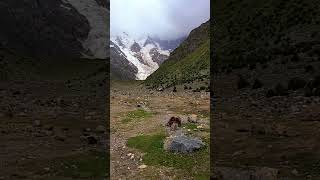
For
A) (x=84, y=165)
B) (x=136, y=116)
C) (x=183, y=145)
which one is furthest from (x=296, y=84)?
(x=84, y=165)

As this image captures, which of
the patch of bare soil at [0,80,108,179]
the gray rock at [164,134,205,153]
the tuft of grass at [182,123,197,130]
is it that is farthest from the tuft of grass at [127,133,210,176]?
the tuft of grass at [182,123,197,130]

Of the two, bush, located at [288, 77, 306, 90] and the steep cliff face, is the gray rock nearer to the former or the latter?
bush, located at [288, 77, 306, 90]

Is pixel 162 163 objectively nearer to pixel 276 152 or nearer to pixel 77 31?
pixel 276 152

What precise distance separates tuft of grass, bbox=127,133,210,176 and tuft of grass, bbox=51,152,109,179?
1.75m

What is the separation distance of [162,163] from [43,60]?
12701 centimetres

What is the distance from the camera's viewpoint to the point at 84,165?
2169 cm

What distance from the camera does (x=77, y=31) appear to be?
614ft

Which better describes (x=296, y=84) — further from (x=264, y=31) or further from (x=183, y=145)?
(x=264, y=31)

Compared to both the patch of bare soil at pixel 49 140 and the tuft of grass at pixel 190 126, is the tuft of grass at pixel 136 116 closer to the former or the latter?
the patch of bare soil at pixel 49 140

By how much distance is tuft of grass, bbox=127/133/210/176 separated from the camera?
20.4 m

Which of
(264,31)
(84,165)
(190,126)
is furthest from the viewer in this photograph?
(264,31)

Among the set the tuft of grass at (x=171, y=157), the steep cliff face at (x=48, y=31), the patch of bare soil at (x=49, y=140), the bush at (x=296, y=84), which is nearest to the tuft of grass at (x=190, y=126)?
the tuft of grass at (x=171, y=157)

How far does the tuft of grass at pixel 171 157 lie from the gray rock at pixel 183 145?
0.80ft

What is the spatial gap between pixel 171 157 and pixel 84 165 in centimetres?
335
